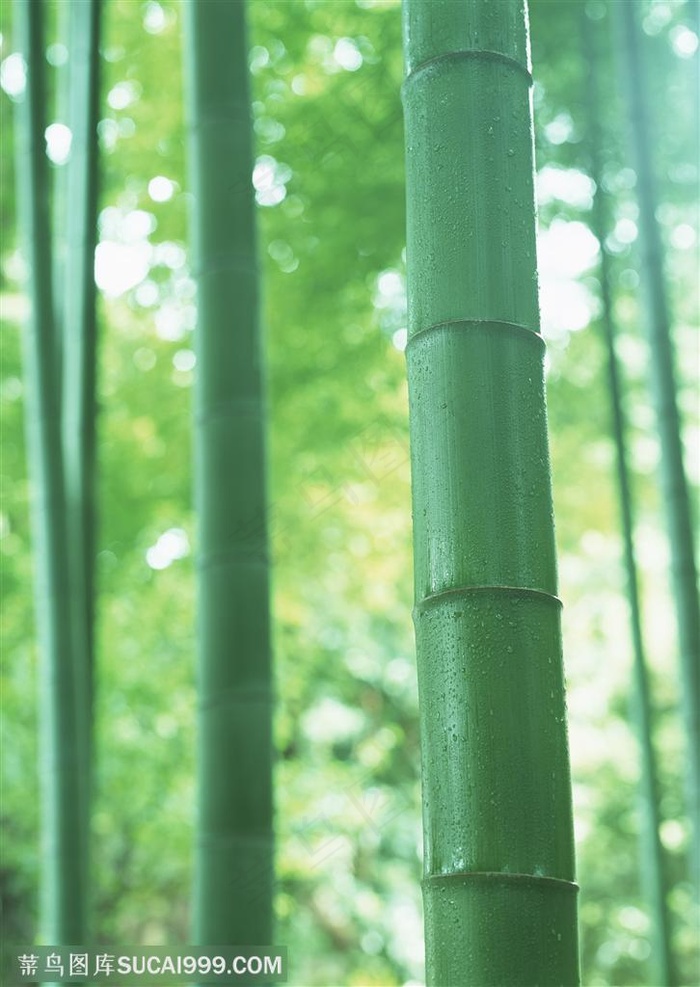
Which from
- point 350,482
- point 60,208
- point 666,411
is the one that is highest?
point 60,208

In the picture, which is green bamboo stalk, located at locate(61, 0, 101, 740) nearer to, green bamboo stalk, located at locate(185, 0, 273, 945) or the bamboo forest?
the bamboo forest

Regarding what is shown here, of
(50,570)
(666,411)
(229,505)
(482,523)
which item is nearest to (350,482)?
(666,411)

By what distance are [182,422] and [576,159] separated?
2005 millimetres

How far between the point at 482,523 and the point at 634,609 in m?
3.28

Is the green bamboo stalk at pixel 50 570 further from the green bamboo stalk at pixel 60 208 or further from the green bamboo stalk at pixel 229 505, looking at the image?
the green bamboo stalk at pixel 229 505

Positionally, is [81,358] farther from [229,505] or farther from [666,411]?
[666,411]

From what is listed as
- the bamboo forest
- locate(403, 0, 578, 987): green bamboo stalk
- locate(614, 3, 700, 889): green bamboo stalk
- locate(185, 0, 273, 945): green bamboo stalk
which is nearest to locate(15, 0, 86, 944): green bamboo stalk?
the bamboo forest

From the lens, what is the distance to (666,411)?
12.5ft

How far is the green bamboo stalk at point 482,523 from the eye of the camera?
1.12m

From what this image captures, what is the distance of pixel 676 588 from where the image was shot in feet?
11.9

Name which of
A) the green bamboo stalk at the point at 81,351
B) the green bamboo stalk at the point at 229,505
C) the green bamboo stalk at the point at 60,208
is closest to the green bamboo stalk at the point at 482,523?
the green bamboo stalk at the point at 229,505

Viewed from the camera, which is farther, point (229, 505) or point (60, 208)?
point (60, 208)

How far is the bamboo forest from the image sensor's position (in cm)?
120

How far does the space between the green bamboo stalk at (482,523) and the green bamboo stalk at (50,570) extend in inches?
79.7
